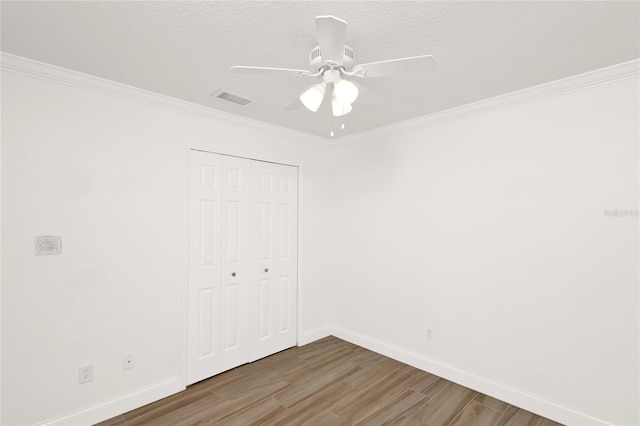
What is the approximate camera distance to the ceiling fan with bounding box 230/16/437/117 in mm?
1333

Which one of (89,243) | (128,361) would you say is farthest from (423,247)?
(89,243)

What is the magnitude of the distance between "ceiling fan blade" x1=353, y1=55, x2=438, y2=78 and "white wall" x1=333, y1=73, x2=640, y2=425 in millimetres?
1634

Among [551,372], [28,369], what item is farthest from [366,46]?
[28,369]

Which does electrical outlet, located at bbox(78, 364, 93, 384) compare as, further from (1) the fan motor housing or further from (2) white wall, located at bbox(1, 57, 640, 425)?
(1) the fan motor housing

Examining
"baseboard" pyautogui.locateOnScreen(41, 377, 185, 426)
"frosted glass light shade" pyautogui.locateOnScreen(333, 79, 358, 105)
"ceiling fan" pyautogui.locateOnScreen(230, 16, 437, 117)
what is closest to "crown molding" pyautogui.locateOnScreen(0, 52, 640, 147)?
"ceiling fan" pyautogui.locateOnScreen(230, 16, 437, 117)

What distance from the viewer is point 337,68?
1717mm

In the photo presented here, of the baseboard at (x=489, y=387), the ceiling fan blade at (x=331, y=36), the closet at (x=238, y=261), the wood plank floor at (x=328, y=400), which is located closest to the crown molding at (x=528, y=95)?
the closet at (x=238, y=261)

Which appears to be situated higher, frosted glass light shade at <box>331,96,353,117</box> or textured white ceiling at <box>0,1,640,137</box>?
textured white ceiling at <box>0,1,640,137</box>

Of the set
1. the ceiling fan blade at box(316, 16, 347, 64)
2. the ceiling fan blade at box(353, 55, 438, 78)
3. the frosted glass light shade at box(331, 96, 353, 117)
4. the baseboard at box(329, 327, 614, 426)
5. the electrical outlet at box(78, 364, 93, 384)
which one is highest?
the ceiling fan blade at box(316, 16, 347, 64)

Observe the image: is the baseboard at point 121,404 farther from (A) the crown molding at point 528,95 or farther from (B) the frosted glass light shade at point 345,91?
(A) the crown molding at point 528,95

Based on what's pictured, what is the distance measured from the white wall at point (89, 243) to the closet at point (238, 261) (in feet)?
0.60

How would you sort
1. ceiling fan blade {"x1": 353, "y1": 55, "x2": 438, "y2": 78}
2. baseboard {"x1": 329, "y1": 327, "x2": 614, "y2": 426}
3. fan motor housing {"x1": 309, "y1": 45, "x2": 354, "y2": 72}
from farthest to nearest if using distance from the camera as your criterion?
baseboard {"x1": 329, "y1": 327, "x2": 614, "y2": 426}
fan motor housing {"x1": 309, "y1": 45, "x2": 354, "y2": 72}
ceiling fan blade {"x1": 353, "y1": 55, "x2": 438, "y2": 78}

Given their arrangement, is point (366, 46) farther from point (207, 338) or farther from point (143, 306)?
point (207, 338)

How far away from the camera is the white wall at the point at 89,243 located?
2059 millimetres
